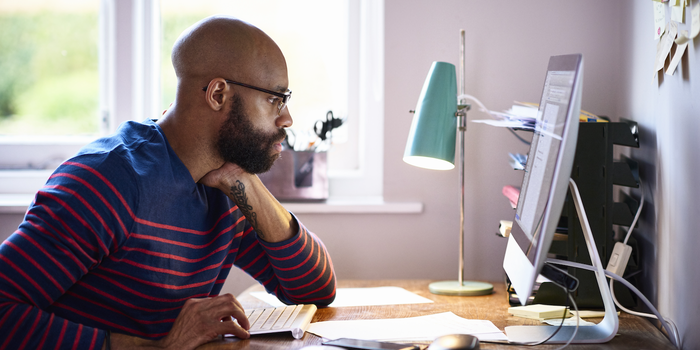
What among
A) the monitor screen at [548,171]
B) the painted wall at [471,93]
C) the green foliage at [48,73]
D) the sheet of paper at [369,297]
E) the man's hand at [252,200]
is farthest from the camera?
the green foliage at [48,73]

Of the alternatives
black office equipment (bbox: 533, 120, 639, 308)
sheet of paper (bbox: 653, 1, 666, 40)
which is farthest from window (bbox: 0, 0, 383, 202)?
sheet of paper (bbox: 653, 1, 666, 40)

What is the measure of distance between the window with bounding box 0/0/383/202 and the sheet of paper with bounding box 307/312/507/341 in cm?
86

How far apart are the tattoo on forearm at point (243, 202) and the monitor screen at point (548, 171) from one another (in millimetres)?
529

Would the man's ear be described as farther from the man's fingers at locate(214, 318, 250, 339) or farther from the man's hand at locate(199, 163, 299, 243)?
the man's fingers at locate(214, 318, 250, 339)

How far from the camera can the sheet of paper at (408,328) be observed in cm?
99

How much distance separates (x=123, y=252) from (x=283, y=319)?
12.5 inches

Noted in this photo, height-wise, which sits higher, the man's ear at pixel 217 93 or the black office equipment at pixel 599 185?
the man's ear at pixel 217 93

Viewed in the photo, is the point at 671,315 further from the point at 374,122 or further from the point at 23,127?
the point at 23,127

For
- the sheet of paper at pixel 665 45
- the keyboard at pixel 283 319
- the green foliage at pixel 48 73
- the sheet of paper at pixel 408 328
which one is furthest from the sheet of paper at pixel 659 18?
the green foliage at pixel 48 73

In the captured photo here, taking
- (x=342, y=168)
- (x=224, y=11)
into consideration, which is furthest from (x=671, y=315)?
(x=224, y=11)

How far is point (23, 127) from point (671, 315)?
2.15 meters

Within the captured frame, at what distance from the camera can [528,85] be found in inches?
66.9

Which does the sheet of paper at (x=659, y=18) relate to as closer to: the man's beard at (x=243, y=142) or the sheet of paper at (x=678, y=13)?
the sheet of paper at (x=678, y=13)

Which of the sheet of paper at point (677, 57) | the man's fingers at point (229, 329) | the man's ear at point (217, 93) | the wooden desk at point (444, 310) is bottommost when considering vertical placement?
the wooden desk at point (444, 310)
